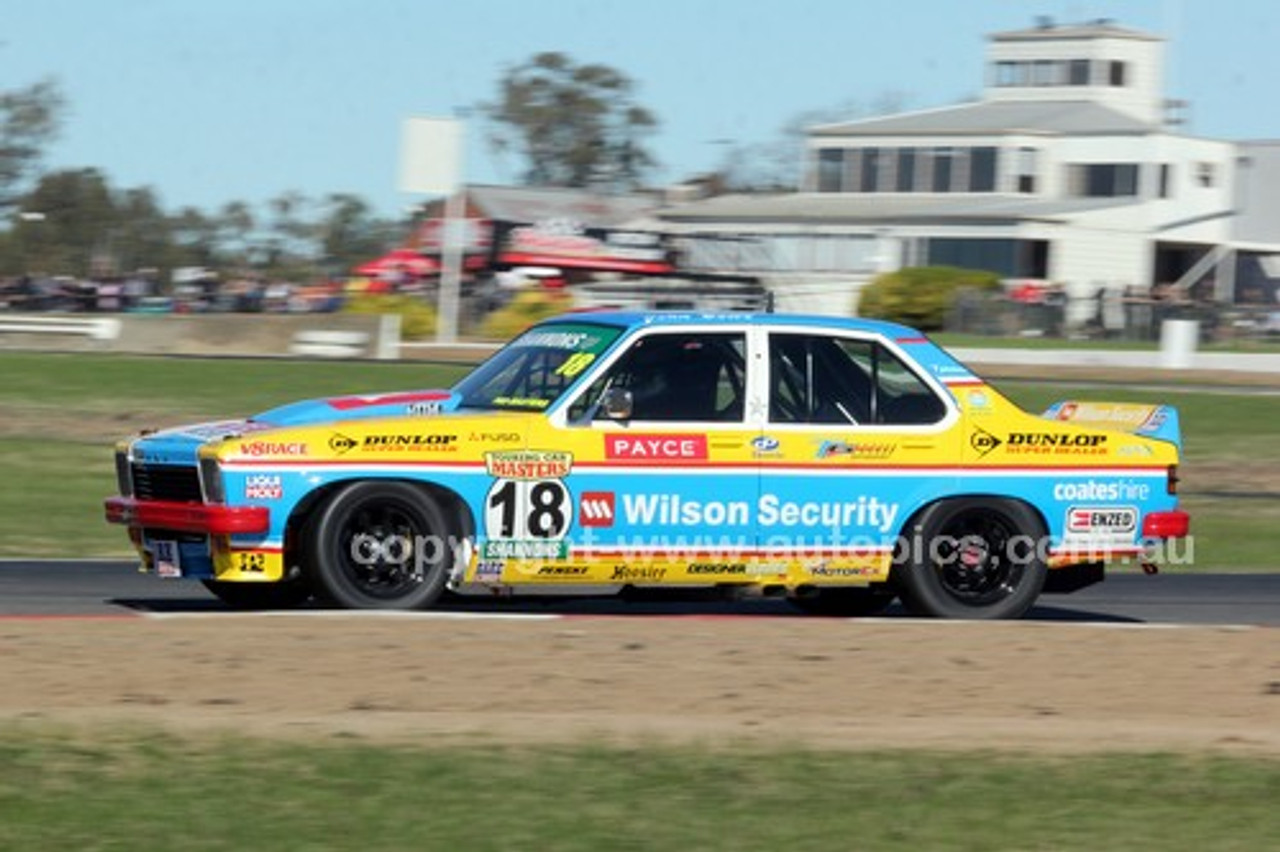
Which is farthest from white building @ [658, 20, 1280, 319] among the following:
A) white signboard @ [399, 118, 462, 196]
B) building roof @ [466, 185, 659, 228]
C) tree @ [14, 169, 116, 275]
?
tree @ [14, 169, 116, 275]

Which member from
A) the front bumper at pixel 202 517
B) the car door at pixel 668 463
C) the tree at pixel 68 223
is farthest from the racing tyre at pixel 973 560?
the tree at pixel 68 223

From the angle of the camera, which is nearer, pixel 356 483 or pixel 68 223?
pixel 356 483

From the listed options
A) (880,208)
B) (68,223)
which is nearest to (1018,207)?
(880,208)

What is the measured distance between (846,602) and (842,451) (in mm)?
1413

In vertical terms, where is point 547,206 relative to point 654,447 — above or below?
above

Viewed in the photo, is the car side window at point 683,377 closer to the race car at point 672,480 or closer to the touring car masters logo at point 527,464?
the race car at point 672,480

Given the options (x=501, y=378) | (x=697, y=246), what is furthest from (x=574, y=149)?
(x=501, y=378)

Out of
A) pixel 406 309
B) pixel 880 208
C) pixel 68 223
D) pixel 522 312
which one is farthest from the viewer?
pixel 68 223

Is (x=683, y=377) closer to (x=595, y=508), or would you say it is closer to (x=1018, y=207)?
(x=595, y=508)

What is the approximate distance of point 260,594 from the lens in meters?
12.1

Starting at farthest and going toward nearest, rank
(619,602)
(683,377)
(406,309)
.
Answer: (406,309), (619,602), (683,377)

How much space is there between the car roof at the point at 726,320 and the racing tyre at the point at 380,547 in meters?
1.43

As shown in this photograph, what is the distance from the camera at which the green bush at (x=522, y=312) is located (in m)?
45.0

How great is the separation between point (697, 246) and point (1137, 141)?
13467 millimetres
